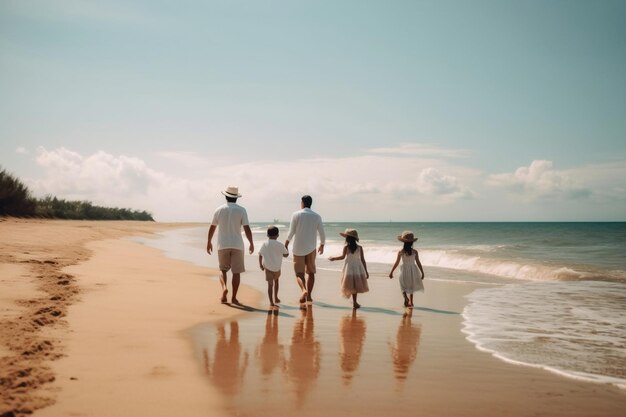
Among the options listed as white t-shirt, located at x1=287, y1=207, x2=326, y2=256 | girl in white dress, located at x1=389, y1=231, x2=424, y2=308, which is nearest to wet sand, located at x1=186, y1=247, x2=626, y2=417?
girl in white dress, located at x1=389, y1=231, x2=424, y2=308

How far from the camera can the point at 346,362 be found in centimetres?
494

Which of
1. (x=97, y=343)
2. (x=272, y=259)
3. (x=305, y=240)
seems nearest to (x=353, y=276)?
(x=305, y=240)

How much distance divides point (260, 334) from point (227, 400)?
7.84 ft

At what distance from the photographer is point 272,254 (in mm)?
8484

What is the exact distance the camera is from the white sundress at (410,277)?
9031mm

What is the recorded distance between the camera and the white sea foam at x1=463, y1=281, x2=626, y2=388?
5.21 metres

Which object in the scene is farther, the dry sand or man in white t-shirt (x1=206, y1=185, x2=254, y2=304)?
man in white t-shirt (x1=206, y1=185, x2=254, y2=304)

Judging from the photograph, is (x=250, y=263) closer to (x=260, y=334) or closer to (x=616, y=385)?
(x=260, y=334)

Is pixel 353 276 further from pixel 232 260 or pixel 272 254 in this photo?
pixel 232 260

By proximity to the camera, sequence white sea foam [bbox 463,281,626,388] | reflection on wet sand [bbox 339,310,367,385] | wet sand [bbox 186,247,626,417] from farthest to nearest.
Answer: white sea foam [bbox 463,281,626,388] < reflection on wet sand [bbox 339,310,367,385] < wet sand [bbox 186,247,626,417]

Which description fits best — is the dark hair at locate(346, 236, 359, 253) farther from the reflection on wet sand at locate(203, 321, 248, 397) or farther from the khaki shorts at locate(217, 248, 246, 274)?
the reflection on wet sand at locate(203, 321, 248, 397)

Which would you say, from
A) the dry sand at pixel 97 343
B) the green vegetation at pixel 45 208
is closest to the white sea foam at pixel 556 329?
the dry sand at pixel 97 343

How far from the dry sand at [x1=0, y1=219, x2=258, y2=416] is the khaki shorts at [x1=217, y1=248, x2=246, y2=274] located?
0.73m

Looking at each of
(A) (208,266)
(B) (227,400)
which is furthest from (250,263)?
(B) (227,400)
